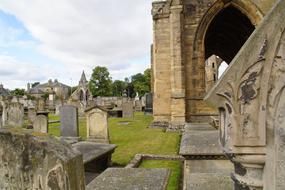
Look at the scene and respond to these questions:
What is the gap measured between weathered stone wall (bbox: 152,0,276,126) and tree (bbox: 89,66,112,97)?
61674 mm

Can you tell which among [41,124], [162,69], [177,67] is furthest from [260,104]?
[162,69]

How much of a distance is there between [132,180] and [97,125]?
5.98 metres

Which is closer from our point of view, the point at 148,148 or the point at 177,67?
the point at 148,148

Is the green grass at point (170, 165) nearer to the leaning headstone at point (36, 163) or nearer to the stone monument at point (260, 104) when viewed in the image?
the stone monument at point (260, 104)

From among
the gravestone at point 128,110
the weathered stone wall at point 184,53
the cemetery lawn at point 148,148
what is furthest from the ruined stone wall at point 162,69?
the gravestone at point 128,110

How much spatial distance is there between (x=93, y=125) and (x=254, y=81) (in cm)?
830

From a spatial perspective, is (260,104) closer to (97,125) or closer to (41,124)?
(97,125)

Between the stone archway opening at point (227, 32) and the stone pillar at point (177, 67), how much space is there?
336 cm

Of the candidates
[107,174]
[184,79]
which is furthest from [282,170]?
[184,79]

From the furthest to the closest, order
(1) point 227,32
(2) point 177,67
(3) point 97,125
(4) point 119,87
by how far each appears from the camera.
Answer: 1. (4) point 119,87
2. (1) point 227,32
3. (2) point 177,67
4. (3) point 97,125

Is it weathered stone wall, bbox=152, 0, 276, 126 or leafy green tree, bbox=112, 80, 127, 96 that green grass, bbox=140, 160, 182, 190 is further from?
leafy green tree, bbox=112, 80, 127, 96

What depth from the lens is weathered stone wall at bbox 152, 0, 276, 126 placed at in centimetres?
1453

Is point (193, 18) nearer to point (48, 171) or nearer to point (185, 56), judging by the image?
point (185, 56)

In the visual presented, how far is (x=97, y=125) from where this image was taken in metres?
9.59
